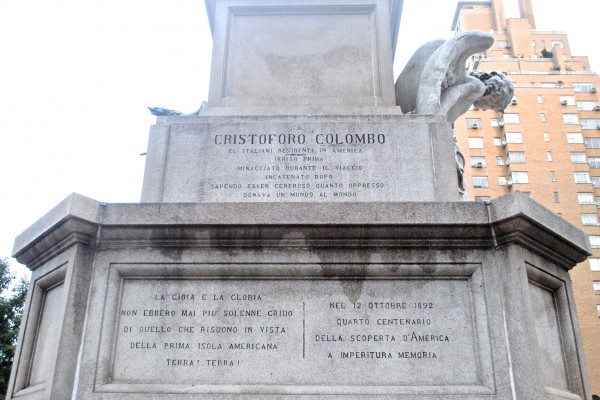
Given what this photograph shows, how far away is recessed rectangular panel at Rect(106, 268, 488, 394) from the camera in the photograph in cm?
579

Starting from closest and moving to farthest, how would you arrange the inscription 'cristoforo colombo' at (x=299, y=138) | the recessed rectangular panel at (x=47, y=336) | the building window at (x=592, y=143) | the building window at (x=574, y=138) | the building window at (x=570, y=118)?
the recessed rectangular panel at (x=47, y=336), the inscription 'cristoforo colombo' at (x=299, y=138), the building window at (x=574, y=138), the building window at (x=592, y=143), the building window at (x=570, y=118)

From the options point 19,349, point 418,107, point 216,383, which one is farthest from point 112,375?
point 418,107

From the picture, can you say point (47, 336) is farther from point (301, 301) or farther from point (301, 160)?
point (301, 160)

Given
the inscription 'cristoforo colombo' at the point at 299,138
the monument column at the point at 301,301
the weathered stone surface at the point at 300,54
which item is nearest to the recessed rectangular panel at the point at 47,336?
the monument column at the point at 301,301

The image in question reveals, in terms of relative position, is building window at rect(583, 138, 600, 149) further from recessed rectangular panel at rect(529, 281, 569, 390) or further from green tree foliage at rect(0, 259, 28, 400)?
recessed rectangular panel at rect(529, 281, 569, 390)

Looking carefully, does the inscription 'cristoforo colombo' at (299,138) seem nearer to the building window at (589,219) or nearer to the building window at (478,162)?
the building window at (589,219)

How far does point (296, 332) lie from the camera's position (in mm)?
5961

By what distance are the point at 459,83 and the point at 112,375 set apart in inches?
246

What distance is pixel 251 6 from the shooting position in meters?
9.54

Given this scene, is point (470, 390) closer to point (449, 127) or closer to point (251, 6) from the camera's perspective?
point (449, 127)

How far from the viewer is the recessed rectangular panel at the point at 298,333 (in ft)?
19.0

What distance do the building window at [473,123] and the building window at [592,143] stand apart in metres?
12.6

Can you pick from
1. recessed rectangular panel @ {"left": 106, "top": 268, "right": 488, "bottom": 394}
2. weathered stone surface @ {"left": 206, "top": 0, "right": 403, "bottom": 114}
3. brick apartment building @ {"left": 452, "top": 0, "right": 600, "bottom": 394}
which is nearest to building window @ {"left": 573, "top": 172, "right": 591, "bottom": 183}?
brick apartment building @ {"left": 452, "top": 0, "right": 600, "bottom": 394}

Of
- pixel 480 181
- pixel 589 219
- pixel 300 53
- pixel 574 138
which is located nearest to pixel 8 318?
pixel 300 53
